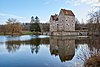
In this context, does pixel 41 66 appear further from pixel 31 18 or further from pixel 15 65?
pixel 31 18

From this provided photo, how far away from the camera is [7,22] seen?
7550 cm

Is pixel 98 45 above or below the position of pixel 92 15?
below

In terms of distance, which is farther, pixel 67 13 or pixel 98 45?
pixel 67 13

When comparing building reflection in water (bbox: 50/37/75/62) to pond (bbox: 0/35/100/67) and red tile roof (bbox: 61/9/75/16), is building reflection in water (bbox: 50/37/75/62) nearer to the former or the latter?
pond (bbox: 0/35/100/67)

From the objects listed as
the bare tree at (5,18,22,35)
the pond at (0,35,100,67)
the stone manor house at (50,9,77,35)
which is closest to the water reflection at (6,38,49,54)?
the pond at (0,35,100,67)

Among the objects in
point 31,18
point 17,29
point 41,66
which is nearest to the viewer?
point 41,66

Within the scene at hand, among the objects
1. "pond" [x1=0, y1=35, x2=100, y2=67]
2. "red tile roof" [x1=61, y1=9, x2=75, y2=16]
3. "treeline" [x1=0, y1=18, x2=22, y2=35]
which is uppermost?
"red tile roof" [x1=61, y1=9, x2=75, y2=16]

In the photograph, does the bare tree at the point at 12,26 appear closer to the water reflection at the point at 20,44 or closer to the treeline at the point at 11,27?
the treeline at the point at 11,27

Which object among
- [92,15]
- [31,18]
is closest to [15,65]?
[92,15]

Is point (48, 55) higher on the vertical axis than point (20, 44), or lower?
lower

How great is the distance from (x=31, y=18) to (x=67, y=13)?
2949cm

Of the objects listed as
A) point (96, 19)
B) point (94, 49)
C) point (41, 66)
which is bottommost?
point (41, 66)

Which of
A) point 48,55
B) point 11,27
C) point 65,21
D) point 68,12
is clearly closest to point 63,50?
point 48,55

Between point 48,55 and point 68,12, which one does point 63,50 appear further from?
point 68,12
